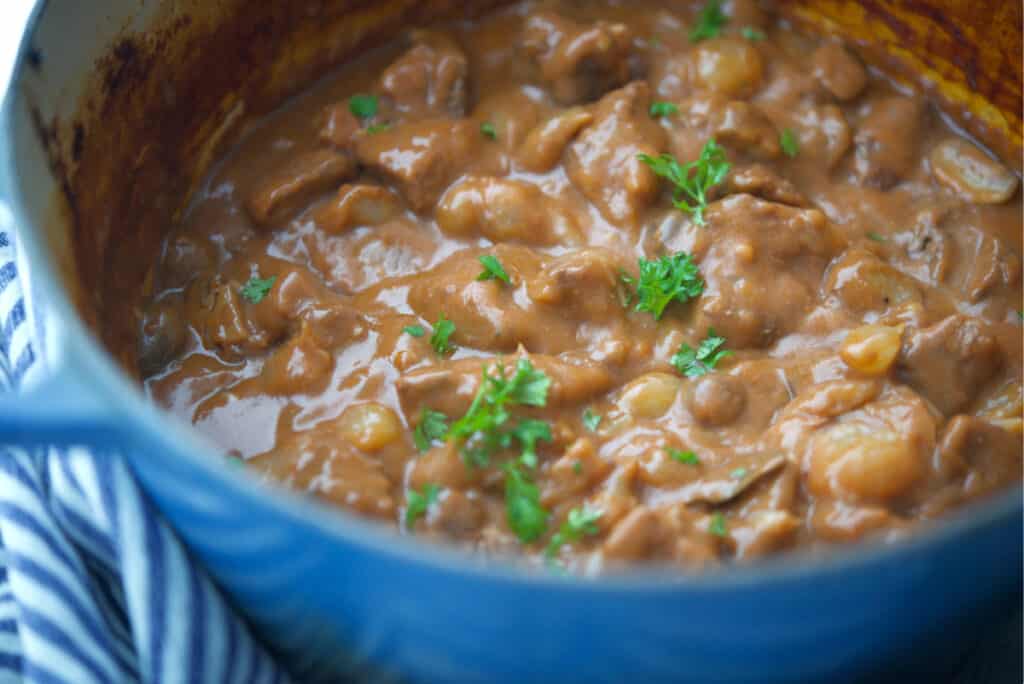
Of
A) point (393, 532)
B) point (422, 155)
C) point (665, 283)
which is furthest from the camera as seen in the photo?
point (422, 155)

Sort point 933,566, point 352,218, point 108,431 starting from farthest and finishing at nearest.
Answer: point 352,218 → point 108,431 → point 933,566

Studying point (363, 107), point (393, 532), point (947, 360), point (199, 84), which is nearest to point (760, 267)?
point (947, 360)

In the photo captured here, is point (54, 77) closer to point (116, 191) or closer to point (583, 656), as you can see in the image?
point (116, 191)

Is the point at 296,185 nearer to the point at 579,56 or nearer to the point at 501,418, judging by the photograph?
the point at 579,56

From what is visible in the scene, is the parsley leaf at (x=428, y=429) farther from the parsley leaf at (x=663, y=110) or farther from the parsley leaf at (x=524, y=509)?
the parsley leaf at (x=663, y=110)

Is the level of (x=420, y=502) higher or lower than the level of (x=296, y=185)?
lower

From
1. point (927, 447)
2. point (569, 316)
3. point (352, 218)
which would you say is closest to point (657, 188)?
point (569, 316)

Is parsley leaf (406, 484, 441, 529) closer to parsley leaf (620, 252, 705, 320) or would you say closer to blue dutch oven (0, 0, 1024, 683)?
blue dutch oven (0, 0, 1024, 683)
